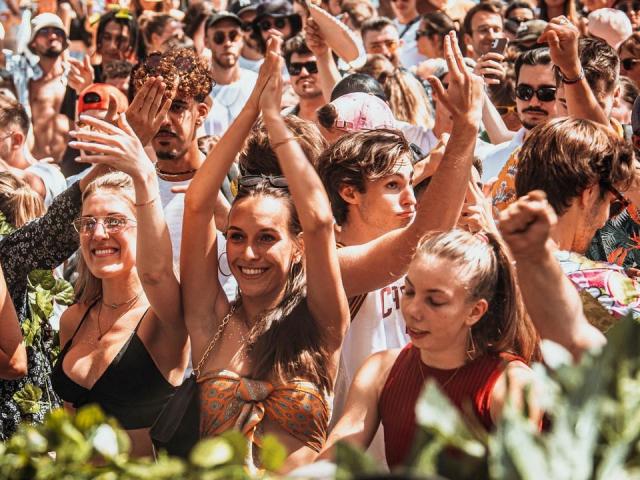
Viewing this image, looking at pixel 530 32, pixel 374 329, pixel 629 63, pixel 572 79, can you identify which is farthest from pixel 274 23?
pixel 374 329

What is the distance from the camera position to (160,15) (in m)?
9.69

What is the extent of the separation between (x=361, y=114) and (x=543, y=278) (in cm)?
249

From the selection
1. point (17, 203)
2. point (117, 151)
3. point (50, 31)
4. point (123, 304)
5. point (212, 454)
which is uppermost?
point (212, 454)

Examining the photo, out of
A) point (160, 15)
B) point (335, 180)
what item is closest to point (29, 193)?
point (335, 180)

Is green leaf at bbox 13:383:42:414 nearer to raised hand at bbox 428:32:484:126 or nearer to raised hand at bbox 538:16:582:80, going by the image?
raised hand at bbox 428:32:484:126

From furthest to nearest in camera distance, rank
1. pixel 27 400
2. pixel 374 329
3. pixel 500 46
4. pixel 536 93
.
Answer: pixel 500 46, pixel 536 93, pixel 27 400, pixel 374 329

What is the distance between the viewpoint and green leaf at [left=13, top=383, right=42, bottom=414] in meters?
4.22

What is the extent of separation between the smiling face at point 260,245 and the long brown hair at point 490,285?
0.52 meters

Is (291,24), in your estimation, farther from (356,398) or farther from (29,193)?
(356,398)

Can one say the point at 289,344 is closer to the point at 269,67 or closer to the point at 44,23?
the point at 269,67

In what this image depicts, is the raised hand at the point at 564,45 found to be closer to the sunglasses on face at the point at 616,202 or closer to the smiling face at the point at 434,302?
the sunglasses on face at the point at 616,202

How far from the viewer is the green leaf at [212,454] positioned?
1881 mm

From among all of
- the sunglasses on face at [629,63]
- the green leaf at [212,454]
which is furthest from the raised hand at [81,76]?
the green leaf at [212,454]

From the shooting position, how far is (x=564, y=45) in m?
4.36
